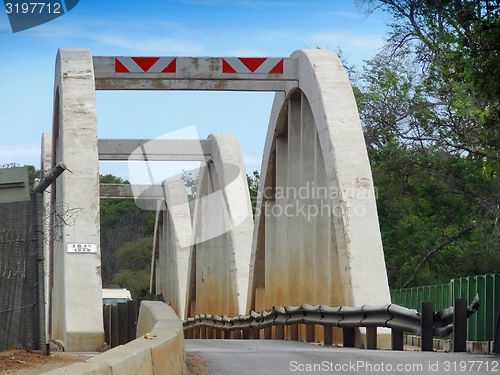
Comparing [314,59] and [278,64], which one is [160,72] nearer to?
[278,64]

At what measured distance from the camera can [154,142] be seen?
2728 centimetres

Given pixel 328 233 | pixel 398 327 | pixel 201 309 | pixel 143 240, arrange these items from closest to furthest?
pixel 398 327
pixel 328 233
pixel 201 309
pixel 143 240

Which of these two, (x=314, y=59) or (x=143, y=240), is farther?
(x=143, y=240)

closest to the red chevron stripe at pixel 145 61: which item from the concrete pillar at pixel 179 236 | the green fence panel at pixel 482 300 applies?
the green fence panel at pixel 482 300

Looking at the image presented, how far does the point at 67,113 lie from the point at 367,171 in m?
5.74

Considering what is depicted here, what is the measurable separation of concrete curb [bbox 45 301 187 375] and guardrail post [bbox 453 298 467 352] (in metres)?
3.32

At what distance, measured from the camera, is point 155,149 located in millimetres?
27344

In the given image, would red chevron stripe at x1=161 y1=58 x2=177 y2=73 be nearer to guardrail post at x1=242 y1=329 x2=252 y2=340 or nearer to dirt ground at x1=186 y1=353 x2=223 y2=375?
guardrail post at x1=242 y1=329 x2=252 y2=340

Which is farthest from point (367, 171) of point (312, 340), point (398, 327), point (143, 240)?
point (143, 240)

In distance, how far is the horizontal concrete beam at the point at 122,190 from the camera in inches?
1475

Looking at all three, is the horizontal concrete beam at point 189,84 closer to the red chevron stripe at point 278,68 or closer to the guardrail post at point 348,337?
the red chevron stripe at point 278,68

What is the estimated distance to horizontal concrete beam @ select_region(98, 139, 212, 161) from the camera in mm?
26688

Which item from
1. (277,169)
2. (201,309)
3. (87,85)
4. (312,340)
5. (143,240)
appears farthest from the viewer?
(143,240)

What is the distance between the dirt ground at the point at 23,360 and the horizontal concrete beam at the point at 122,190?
1147 inches
